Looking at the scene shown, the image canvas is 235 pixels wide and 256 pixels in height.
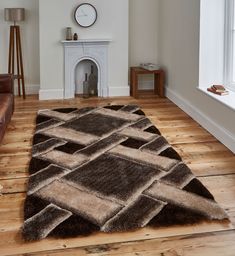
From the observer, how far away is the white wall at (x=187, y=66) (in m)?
4.17

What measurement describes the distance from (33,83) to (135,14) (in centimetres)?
182

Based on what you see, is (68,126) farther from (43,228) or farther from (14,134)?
(43,228)

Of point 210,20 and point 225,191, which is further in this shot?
point 210,20

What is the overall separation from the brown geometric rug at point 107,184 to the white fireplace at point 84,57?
157 cm

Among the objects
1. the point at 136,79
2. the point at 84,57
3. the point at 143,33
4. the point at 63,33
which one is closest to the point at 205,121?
A: the point at 136,79

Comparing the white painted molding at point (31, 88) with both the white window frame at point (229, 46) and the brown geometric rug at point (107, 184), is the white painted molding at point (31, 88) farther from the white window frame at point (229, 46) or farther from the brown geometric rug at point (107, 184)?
the white window frame at point (229, 46)

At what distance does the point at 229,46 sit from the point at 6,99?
92.5 inches

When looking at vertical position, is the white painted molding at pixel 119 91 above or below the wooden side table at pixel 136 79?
below

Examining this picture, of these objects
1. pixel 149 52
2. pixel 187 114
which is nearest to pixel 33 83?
pixel 149 52

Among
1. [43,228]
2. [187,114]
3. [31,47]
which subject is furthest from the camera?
[31,47]

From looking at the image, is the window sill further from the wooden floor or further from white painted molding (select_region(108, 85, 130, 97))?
white painted molding (select_region(108, 85, 130, 97))

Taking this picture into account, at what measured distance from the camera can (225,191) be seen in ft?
10.1

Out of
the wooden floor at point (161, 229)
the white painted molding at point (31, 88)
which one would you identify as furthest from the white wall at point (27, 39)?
the wooden floor at point (161, 229)

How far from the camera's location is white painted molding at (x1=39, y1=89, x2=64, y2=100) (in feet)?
19.9
